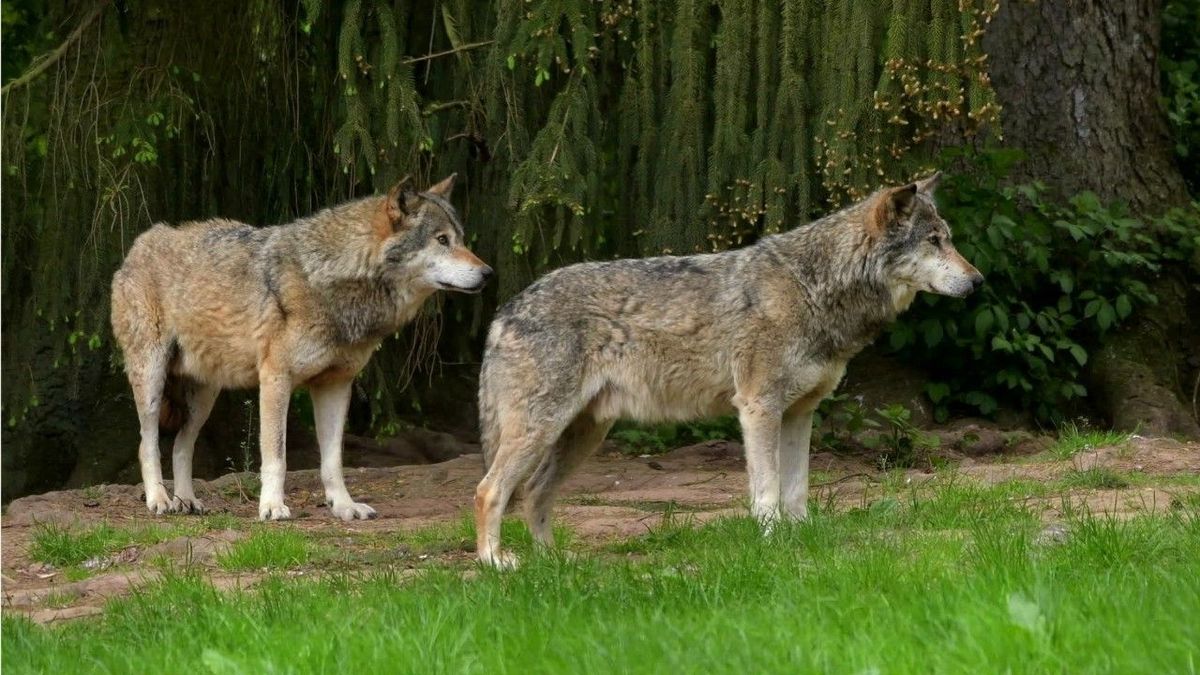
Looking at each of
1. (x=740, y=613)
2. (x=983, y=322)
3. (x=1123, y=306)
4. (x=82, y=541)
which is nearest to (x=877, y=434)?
(x=983, y=322)

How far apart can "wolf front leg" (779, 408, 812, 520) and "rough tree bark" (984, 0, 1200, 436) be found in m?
4.49

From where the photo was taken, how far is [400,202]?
9414 mm

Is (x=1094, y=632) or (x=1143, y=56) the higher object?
(x=1143, y=56)

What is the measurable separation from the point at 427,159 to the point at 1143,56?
5.65 m

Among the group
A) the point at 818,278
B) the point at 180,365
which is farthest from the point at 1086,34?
the point at 180,365

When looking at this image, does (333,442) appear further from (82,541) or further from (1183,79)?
(1183,79)

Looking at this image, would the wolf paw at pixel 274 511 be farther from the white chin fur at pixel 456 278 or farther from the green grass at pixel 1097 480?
the green grass at pixel 1097 480

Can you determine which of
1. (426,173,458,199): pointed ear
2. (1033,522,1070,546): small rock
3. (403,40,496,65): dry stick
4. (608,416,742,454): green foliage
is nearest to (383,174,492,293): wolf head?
(426,173,458,199): pointed ear

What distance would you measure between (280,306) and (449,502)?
5.45ft

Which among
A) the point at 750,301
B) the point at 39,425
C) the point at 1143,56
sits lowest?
the point at 39,425

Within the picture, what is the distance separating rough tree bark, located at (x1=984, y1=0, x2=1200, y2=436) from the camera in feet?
38.4

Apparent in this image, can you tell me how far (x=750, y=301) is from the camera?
7.76 m

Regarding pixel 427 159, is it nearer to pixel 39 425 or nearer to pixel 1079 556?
pixel 39 425

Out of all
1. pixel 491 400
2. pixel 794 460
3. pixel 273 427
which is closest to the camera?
pixel 491 400
